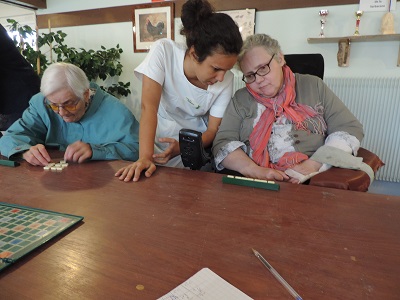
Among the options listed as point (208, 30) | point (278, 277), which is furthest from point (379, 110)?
point (278, 277)

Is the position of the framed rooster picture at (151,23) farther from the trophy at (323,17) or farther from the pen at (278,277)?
the pen at (278,277)

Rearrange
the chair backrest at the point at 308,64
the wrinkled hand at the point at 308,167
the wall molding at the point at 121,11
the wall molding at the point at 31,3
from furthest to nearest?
the wall molding at the point at 31,3, the wall molding at the point at 121,11, the chair backrest at the point at 308,64, the wrinkled hand at the point at 308,167

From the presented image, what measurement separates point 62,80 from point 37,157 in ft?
1.19

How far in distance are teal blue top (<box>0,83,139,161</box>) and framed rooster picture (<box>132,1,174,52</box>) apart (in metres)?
2.47

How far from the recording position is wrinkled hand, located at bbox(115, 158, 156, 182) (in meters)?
1.03

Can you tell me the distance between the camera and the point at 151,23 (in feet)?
12.2

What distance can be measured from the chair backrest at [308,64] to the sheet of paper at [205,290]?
172cm

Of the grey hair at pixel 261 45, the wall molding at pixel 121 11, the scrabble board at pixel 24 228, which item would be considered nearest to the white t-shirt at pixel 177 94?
the grey hair at pixel 261 45

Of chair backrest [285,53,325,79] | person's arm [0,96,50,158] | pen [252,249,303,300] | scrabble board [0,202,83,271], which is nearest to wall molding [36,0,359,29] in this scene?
chair backrest [285,53,325,79]

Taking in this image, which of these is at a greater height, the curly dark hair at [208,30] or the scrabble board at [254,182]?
the curly dark hair at [208,30]

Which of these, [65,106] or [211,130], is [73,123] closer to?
[65,106]

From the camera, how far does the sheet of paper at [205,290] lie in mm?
475

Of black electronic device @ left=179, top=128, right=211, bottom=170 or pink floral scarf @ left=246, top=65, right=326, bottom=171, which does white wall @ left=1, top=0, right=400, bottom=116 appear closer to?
pink floral scarf @ left=246, top=65, right=326, bottom=171

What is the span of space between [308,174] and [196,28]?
76 centimetres
